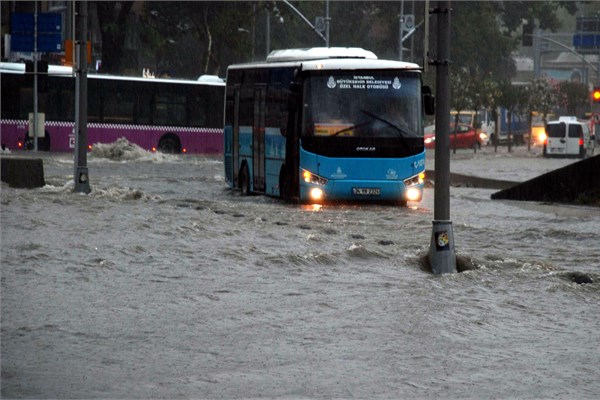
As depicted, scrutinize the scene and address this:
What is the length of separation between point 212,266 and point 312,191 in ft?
34.5

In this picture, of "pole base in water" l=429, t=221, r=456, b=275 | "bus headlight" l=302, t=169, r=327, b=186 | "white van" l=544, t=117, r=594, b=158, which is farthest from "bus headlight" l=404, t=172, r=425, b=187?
"white van" l=544, t=117, r=594, b=158

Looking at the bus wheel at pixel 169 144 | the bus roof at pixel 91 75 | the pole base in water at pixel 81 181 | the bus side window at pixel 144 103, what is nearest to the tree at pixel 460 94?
the bus roof at pixel 91 75

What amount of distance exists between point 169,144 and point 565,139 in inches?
900

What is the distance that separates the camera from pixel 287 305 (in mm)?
13188

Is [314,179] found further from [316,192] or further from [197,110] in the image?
[197,110]

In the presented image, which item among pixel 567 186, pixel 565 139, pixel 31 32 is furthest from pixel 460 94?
pixel 567 186

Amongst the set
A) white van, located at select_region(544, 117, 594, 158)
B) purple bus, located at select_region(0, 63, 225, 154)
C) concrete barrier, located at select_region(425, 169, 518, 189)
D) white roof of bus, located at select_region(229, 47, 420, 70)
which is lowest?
concrete barrier, located at select_region(425, 169, 518, 189)

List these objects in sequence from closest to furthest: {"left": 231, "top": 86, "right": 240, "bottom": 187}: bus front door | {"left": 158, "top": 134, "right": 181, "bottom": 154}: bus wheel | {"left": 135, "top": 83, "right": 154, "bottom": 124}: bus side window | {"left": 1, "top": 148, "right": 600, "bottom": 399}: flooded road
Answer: {"left": 1, "top": 148, "right": 600, "bottom": 399}: flooded road
{"left": 231, "top": 86, "right": 240, "bottom": 187}: bus front door
{"left": 135, "top": 83, "right": 154, "bottom": 124}: bus side window
{"left": 158, "top": 134, "right": 181, "bottom": 154}: bus wheel

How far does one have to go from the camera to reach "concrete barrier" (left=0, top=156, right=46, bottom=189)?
93.4 ft

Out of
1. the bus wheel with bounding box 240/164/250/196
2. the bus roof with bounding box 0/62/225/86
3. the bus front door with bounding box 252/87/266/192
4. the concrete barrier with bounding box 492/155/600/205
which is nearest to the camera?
the concrete barrier with bounding box 492/155/600/205

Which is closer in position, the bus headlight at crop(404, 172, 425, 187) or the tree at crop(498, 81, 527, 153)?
the bus headlight at crop(404, 172, 425, 187)

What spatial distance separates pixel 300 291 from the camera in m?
14.3

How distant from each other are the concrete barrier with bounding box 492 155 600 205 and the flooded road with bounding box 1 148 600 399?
145 inches

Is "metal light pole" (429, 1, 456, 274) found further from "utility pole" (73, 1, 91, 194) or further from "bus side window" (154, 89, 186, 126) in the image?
"bus side window" (154, 89, 186, 126)
